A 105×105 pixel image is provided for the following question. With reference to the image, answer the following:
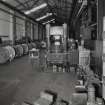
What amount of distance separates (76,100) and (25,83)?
172 cm

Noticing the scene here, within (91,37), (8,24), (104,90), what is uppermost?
(8,24)

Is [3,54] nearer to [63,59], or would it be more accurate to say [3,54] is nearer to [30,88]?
[63,59]

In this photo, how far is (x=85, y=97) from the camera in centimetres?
265

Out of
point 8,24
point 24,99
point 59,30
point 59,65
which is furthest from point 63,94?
point 8,24

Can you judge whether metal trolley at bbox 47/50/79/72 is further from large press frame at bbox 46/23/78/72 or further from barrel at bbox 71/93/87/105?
barrel at bbox 71/93/87/105

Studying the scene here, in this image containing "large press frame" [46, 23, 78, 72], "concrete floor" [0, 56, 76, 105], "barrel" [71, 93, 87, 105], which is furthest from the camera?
"large press frame" [46, 23, 78, 72]

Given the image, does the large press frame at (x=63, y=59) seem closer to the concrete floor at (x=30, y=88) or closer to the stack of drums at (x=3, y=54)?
the concrete floor at (x=30, y=88)

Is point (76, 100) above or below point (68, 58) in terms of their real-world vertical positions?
below

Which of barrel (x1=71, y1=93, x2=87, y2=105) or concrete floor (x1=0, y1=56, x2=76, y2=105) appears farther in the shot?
concrete floor (x1=0, y1=56, x2=76, y2=105)

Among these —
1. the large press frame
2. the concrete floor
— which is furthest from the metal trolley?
the concrete floor

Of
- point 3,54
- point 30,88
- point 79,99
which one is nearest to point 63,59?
point 30,88

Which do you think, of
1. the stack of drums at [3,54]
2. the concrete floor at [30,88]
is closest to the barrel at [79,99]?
the concrete floor at [30,88]

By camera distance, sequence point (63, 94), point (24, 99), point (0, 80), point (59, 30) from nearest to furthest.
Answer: point (24, 99) → point (63, 94) → point (0, 80) → point (59, 30)

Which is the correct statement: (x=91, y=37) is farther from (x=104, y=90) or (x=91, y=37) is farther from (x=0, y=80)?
(x=0, y=80)
